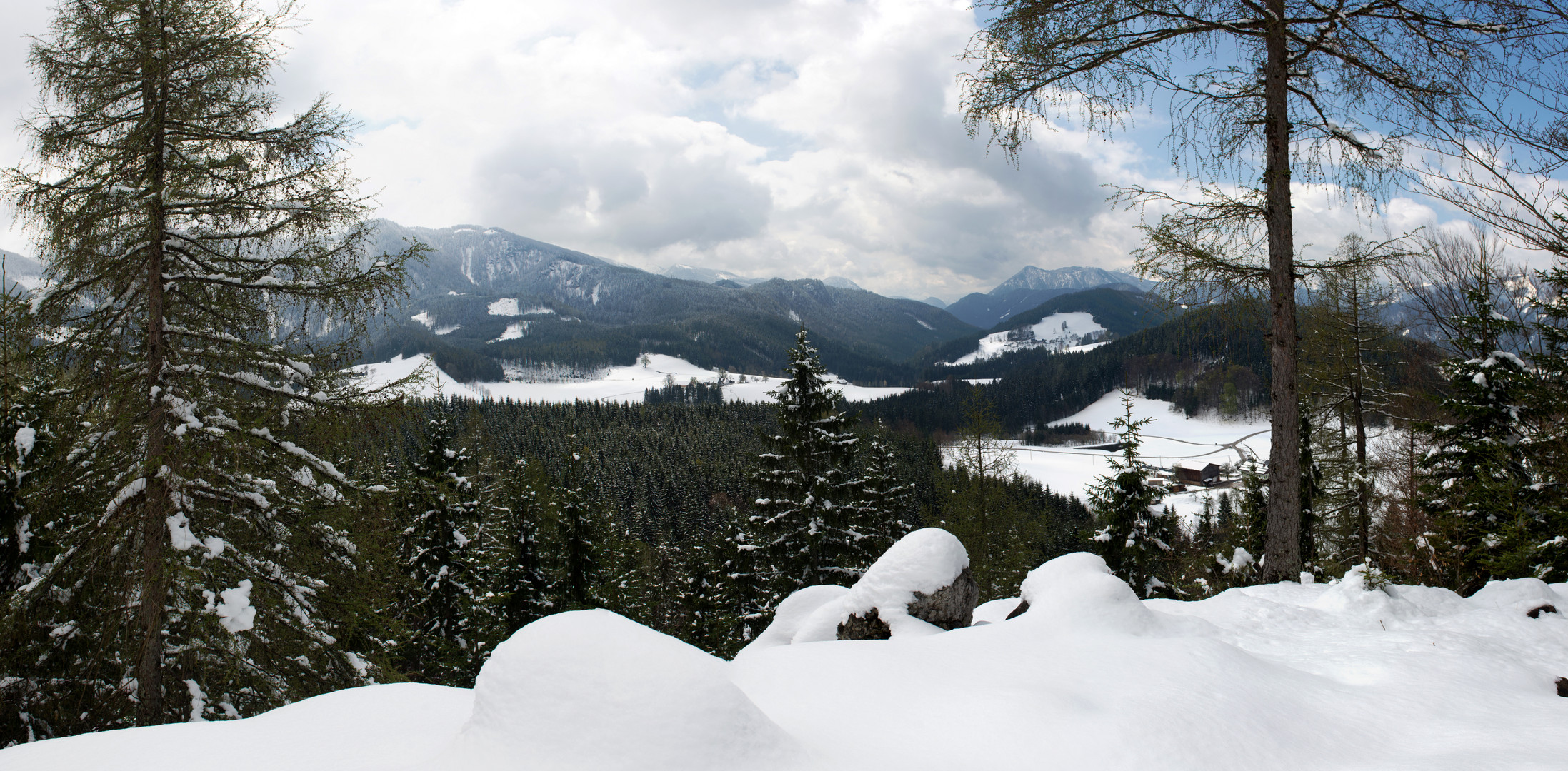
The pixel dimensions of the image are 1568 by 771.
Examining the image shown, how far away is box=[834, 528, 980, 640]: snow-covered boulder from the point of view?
718 centimetres

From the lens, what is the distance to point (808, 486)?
1521cm

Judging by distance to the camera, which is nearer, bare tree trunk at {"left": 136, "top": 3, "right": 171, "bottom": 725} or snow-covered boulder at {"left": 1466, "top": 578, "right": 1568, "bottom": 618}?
snow-covered boulder at {"left": 1466, "top": 578, "right": 1568, "bottom": 618}

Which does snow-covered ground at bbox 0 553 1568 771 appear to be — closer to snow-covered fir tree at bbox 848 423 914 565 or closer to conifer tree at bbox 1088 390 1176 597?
conifer tree at bbox 1088 390 1176 597

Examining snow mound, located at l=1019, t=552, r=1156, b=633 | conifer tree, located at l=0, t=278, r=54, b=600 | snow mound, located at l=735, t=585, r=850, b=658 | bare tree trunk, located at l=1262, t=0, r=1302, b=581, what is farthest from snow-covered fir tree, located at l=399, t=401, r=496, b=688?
bare tree trunk, located at l=1262, t=0, r=1302, b=581

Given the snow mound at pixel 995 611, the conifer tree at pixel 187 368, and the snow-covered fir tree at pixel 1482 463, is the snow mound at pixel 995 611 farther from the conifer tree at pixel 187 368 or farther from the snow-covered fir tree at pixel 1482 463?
the conifer tree at pixel 187 368

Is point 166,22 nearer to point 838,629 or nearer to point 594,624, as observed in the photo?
point 594,624

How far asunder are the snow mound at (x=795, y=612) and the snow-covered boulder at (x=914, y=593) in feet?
1.30

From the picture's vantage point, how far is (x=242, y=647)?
696cm

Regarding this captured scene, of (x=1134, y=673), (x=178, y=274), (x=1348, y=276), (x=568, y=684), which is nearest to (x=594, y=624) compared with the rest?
(x=568, y=684)

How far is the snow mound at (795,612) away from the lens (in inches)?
329

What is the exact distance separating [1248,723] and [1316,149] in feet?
23.1

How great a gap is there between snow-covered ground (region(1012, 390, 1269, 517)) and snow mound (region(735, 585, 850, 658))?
7167 centimetres

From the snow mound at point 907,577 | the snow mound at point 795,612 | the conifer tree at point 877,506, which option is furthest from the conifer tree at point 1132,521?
the snow mound at point 907,577

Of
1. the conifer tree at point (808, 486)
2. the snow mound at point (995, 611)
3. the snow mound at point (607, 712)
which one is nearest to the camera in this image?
the snow mound at point (607, 712)
